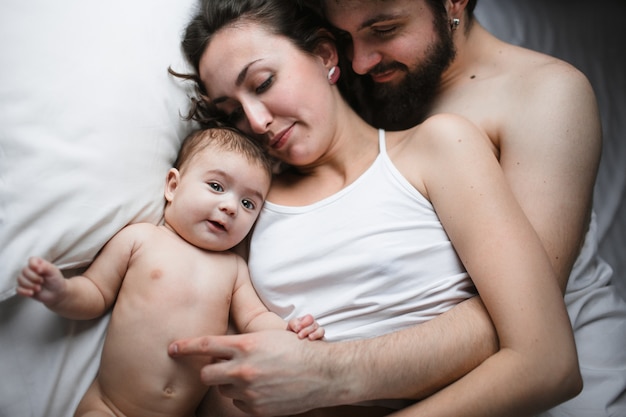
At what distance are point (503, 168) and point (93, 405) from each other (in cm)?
101

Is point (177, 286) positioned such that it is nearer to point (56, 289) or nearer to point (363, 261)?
point (56, 289)

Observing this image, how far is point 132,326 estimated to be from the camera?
1144mm

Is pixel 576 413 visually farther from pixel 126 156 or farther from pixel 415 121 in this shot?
pixel 126 156

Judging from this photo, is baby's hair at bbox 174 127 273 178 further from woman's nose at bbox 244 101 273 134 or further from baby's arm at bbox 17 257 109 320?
baby's arm at bbox 17 257 109 320

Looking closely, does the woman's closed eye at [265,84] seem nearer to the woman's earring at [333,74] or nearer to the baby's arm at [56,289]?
the woman's earring at [333,74]

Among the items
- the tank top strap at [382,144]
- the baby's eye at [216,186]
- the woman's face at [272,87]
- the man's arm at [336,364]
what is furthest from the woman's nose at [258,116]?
the man's arm at [336,364]

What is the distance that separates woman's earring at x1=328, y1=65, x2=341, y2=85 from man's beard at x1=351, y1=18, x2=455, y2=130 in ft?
0.29

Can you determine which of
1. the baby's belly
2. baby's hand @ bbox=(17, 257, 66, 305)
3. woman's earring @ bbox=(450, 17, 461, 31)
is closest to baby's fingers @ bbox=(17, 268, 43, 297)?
baby's hand @ bbox=(17, 257, 66, 305)

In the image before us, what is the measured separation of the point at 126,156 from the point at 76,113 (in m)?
0.13

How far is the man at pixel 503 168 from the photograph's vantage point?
1.06 meters

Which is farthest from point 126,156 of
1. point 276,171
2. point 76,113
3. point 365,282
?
point 365,282

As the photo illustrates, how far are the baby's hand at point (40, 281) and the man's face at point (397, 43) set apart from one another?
0.83m

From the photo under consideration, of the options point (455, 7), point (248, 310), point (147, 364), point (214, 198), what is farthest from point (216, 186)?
point (455, 7)

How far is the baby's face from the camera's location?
1209 mm
